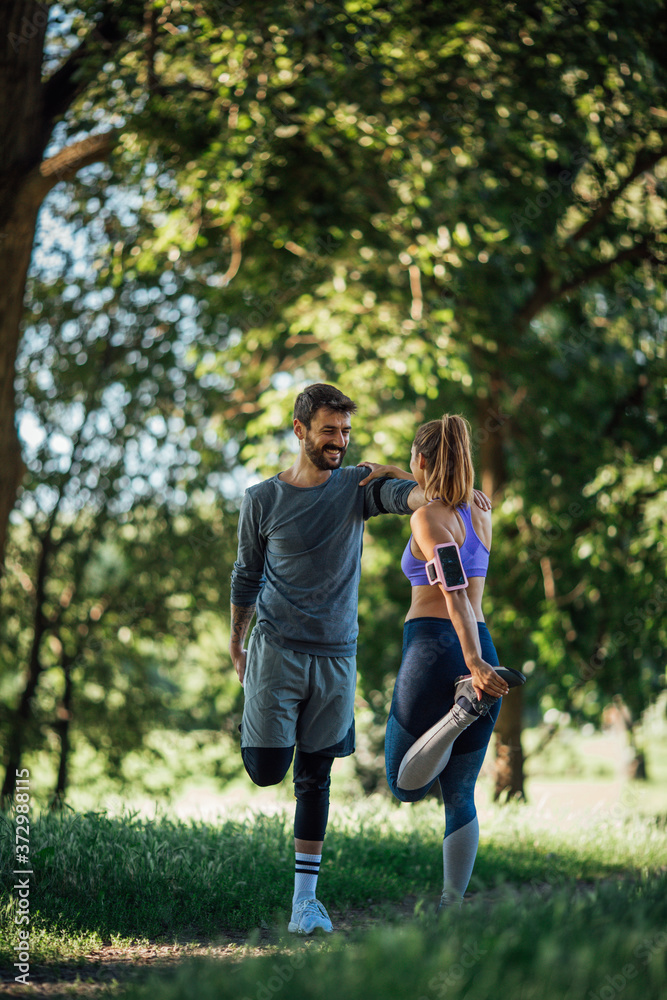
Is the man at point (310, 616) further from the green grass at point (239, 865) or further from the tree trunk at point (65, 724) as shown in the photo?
the tree trunk at point (65, 724)

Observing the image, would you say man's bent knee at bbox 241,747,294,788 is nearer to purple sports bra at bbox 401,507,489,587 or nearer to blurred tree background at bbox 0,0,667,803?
purple sports bra at bbox 401,507,489,587

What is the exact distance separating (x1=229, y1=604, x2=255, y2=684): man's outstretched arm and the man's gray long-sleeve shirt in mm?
228

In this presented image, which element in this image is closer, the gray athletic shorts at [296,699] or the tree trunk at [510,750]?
the gray athletic shorts at [296,699]

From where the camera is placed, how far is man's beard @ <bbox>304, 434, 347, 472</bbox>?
362cm

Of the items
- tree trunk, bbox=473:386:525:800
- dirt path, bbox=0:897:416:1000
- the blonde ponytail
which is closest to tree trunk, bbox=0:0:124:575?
dirt path, bbox=0:897:416:1000

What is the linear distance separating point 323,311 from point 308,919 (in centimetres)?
503

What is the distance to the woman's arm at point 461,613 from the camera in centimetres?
316

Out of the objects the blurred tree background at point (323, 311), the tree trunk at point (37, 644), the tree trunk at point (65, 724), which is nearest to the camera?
the blurred tree background at point (323, 311)

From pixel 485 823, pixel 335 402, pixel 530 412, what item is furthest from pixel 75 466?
pixel 335 402

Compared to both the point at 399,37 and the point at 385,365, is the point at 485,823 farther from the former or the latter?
the point at 399,37

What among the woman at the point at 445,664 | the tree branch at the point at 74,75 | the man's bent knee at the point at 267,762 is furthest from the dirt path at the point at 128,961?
the tree branch at the point at 74,75

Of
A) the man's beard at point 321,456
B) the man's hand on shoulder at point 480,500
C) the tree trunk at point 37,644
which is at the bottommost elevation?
the tree trunk at point 37,644

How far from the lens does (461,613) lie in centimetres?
326

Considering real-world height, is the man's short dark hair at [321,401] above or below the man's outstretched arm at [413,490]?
above
